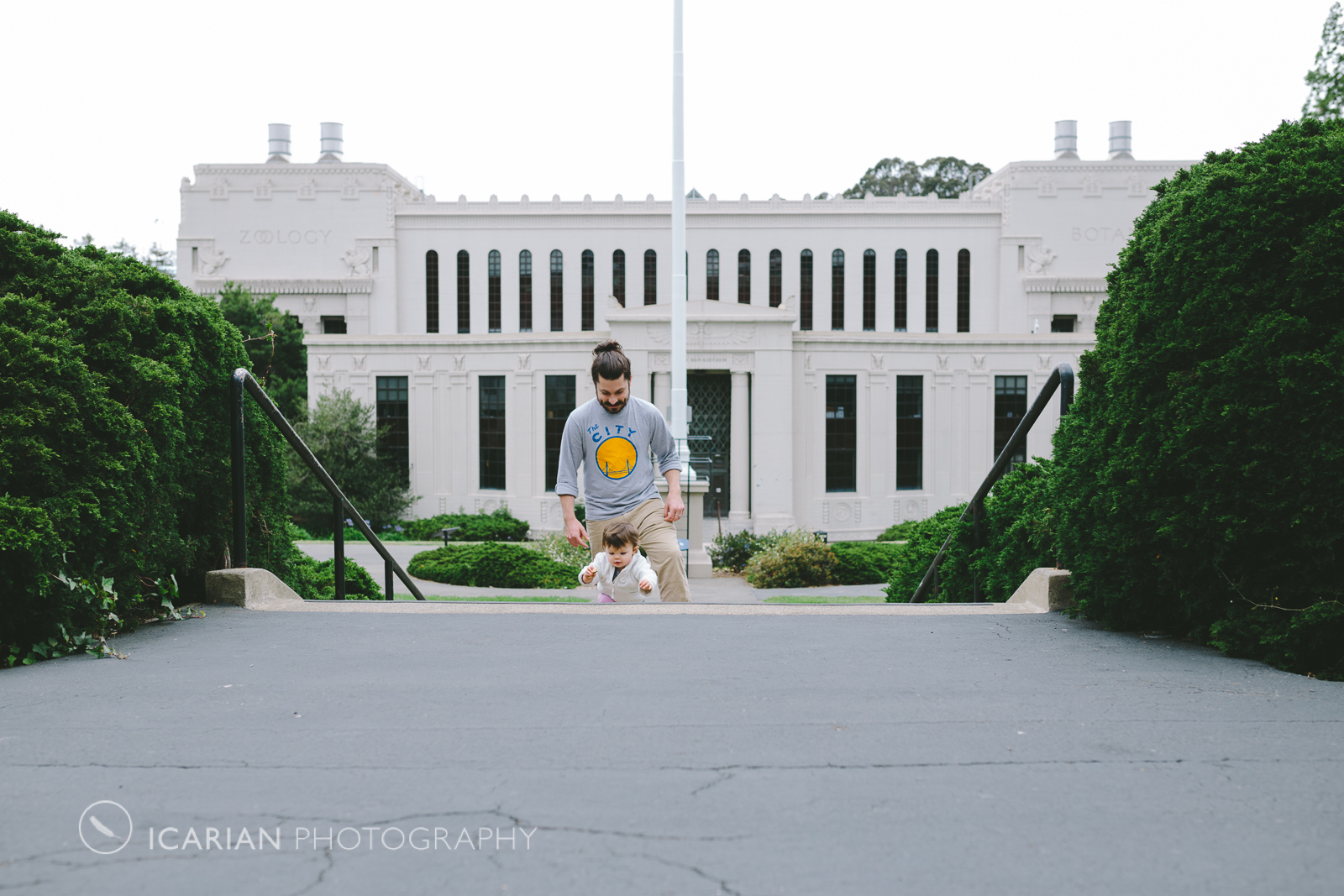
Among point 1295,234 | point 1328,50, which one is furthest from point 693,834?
point 1328,50

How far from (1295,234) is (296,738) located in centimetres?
463

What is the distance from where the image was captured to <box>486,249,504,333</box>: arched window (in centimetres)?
4384

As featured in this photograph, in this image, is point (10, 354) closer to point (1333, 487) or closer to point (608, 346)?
point (608, 346)

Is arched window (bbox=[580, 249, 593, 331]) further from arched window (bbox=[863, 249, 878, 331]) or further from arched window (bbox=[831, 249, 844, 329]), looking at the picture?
arched window (bbox=[863, 249, 878, 331])

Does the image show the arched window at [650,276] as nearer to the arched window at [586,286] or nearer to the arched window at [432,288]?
the arched window at [586,286]

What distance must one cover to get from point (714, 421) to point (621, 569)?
70.8 feet

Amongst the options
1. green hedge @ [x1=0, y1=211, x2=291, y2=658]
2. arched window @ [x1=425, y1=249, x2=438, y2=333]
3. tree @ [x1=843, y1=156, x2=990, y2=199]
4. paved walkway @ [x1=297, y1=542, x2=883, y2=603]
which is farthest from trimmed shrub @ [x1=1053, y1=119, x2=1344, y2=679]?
tree @ [x1=843, y1=156, x2=990, y2=199]

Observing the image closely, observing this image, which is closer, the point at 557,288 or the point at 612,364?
the point at 612,364

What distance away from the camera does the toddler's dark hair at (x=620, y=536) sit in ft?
19.6

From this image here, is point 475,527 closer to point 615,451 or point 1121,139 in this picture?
point 615,451

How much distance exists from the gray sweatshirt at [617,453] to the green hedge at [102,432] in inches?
82.7

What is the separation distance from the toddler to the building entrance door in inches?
821

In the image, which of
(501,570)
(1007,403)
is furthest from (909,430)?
(501,570)

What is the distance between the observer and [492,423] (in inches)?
1116
